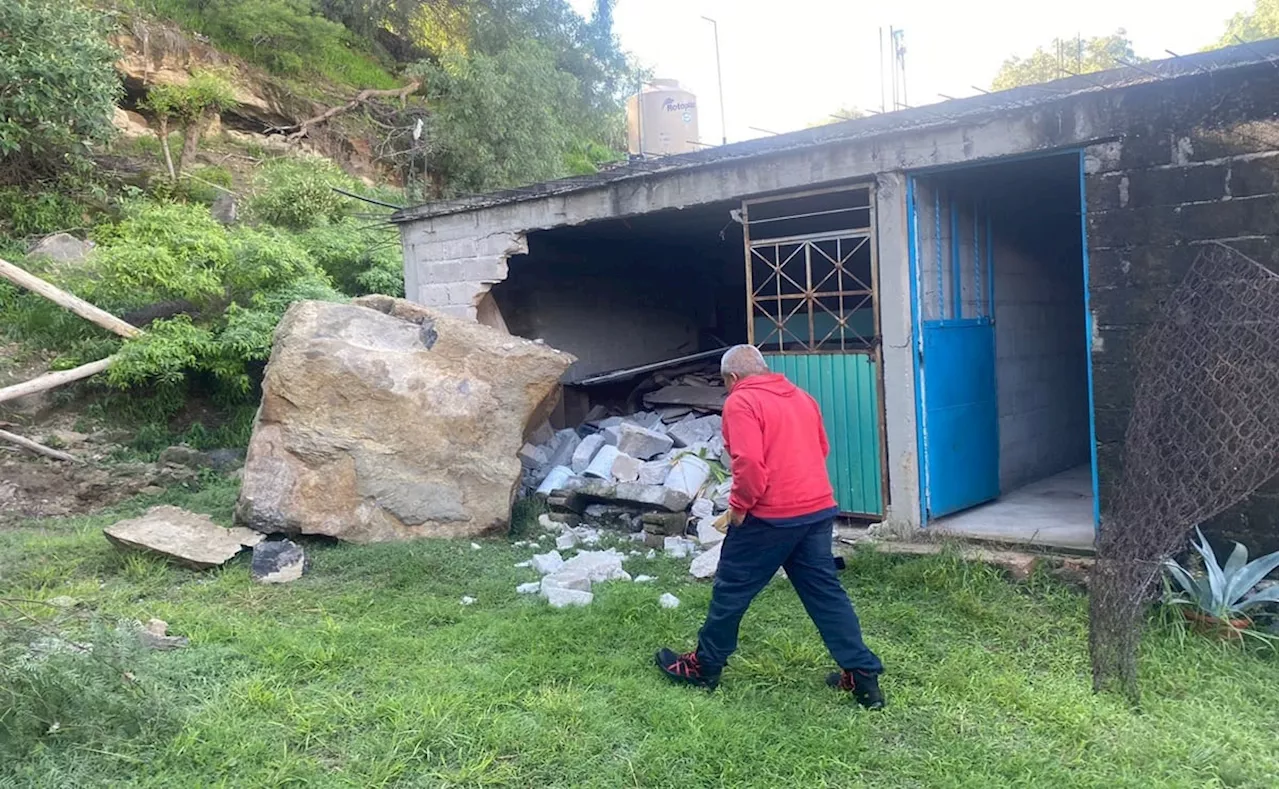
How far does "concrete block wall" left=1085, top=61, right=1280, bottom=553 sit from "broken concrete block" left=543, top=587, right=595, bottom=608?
328 cm

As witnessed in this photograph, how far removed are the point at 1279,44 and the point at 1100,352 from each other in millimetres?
1843

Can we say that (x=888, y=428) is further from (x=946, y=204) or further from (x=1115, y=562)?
(x=1115, y=562)

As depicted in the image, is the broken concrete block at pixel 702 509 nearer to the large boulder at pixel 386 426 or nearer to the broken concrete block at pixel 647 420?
the large boulder at pixel 386 426

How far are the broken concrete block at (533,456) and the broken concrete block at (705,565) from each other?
283cm

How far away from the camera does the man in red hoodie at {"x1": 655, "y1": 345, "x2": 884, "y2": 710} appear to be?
3936 mm

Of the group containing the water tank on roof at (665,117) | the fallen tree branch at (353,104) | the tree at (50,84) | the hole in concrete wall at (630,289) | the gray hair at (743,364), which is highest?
the fallen tree branch at (353,104)

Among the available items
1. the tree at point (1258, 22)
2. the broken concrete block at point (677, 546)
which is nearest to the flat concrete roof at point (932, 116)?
the broken concrete block at point (677, 546)

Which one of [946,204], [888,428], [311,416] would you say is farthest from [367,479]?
[946,204]

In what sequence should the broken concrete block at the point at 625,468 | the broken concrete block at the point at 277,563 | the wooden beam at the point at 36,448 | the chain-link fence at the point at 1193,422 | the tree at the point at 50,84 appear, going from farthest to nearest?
1. the tree at the point at 50,84
2. the wooden beam at the point at 36,448
3. the broken concrete block at the point at 625,468
4. the broken concrete block at the point at 277,563
5. the chain-link fence at the point at 1193,422

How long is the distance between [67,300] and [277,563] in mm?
6170

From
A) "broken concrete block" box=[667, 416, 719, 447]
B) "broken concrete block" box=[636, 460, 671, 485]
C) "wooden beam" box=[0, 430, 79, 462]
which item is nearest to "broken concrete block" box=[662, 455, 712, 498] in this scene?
"broken concrete block" box=[636, 460, 671, 485]

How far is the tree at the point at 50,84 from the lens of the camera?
11.3 meters

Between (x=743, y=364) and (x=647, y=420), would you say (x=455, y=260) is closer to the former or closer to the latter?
(x=647, y=420)

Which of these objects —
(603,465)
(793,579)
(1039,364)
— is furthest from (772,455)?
(1039,364)
